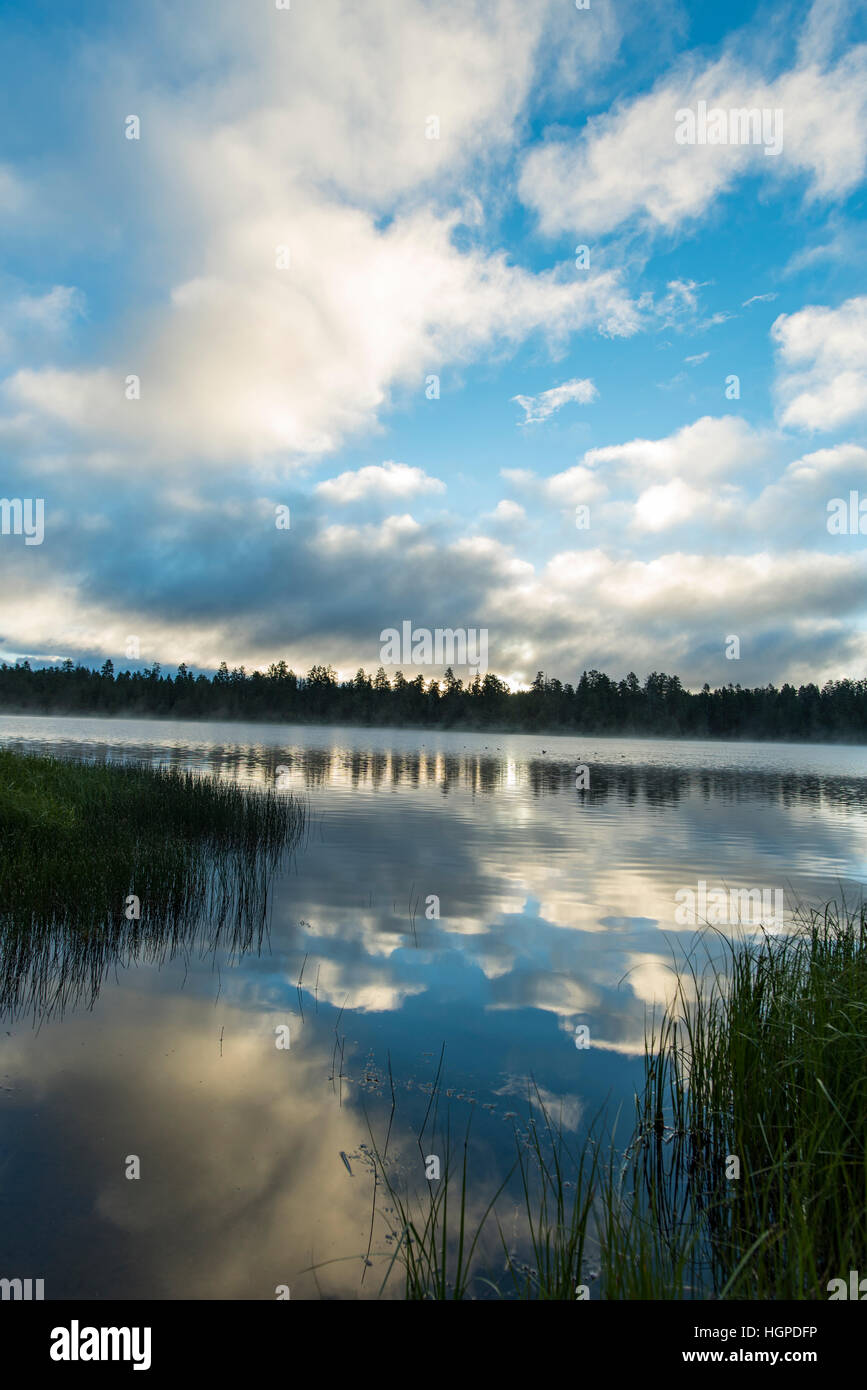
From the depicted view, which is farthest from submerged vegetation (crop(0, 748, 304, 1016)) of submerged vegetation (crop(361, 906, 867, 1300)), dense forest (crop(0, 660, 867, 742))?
dense forest (crop(0, 660, 867, 742))

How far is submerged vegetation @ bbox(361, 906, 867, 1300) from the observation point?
3654 millimetres

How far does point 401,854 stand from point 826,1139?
1474 centimetres

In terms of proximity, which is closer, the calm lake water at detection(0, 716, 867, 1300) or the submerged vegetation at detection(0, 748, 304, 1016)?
the calm lake water at detection(0, 716, 867, 1300)

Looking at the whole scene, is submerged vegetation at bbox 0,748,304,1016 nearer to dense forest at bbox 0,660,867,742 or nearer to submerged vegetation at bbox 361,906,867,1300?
submerged vegetation at bbox 361,906,867,1300

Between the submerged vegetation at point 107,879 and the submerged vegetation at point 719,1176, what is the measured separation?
5.78 meters

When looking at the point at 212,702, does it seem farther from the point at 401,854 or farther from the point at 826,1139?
the point at 826,1139

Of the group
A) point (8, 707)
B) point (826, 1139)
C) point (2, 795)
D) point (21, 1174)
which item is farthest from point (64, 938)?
point (8, 707)

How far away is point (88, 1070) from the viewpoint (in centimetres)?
650

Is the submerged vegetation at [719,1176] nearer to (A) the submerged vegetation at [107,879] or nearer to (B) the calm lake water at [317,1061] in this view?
(B) the calm lake water at [317,1061]

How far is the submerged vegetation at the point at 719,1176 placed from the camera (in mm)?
3654

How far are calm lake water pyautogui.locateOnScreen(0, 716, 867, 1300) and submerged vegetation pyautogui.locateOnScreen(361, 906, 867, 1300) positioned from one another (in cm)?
28

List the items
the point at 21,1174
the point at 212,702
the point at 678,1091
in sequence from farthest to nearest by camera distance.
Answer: the point at 212,702
the point at 678,1091
the point at 21,1174

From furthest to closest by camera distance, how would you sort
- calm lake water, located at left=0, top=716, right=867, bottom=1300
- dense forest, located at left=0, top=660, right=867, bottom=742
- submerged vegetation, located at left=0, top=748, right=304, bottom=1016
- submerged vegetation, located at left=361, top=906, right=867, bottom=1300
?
1. dense forest, located at left=0, top=660, right=867, bottom=742
2. submerged vegetation, located at left=0, top=748, right=304, bottom=1016
3. calm lake water, located at left=0, top=716, right=867, bottom=1300
4. submerged vegetation, located at left=361, top=906, right=867, bottom=1300
